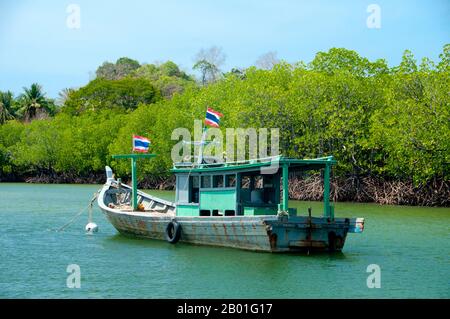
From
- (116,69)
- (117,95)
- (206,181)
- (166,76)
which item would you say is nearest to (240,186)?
(206,181)

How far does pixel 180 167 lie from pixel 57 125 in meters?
56.5

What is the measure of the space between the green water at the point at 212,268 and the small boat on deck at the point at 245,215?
0.37 meters

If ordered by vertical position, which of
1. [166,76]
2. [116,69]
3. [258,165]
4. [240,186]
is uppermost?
[116,69]

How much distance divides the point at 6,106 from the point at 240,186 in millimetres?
75808

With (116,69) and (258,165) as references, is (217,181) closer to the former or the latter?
(258,165)

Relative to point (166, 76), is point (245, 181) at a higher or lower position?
lower

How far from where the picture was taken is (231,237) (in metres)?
22.6

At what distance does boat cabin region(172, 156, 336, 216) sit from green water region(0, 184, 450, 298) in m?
1.29

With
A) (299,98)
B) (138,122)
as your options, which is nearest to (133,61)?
(138,122)

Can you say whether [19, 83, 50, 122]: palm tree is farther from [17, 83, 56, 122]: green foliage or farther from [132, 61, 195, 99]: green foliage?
[132, 61, 195, 99]: green foliage

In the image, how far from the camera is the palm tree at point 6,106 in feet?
301

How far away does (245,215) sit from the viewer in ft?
72.6

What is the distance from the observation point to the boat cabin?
2195 cm
